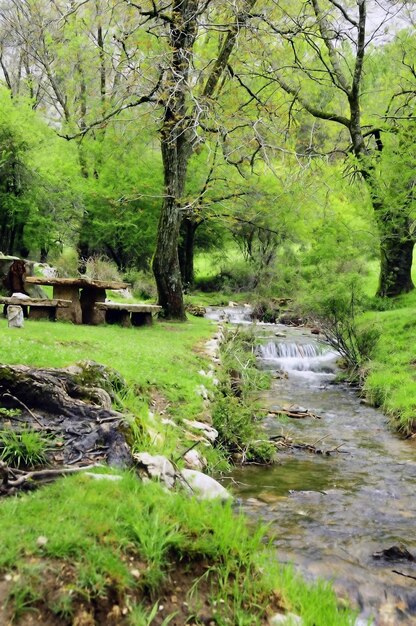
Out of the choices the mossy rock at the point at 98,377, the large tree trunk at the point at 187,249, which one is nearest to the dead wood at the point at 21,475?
the mossy rock at the point at 98,377

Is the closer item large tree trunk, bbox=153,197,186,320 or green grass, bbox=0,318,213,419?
green grass, bbox=0,318,213,419

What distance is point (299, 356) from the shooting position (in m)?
16.0

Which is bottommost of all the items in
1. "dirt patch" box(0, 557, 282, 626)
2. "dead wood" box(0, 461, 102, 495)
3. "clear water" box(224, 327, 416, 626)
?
"clear water" box(224, 327, 416, 626)

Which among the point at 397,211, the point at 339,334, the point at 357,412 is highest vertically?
the point at 397,211

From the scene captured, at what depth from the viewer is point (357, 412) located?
34.5ft

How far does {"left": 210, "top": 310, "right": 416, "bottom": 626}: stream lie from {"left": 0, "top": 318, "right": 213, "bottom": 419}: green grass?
1.52 metres

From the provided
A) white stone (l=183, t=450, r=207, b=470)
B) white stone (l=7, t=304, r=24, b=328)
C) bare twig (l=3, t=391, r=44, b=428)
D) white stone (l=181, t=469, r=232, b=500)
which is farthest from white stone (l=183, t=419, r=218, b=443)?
white stone (l=7, t=304, r=24, b=328)

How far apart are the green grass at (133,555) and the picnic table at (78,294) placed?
9.28 m

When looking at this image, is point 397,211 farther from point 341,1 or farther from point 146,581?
point 146,581

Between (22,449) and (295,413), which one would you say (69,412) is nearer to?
(22,449)

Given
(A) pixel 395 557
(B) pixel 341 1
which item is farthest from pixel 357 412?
(B) pixel 341 1

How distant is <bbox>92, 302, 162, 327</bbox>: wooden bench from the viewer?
13266 mm

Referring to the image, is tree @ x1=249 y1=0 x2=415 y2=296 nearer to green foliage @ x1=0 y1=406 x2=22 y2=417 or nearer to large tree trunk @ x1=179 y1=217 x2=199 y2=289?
large tree trunk @ x1=179 y1=217 x2=199 y2=289

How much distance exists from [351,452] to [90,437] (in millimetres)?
4785
